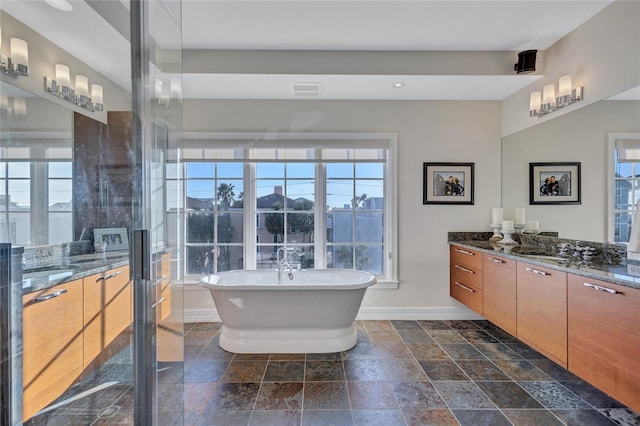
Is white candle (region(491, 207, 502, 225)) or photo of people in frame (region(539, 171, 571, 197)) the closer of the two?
photo of people in frame (region(539, 171, 571, 197))

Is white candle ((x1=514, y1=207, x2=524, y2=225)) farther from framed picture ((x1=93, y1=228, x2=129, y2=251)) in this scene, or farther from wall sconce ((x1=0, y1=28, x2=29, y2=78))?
wall sconce ((x1=0, y1=28, x2=29, y2=78))

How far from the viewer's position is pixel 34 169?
1306 mm

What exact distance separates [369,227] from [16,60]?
279cm

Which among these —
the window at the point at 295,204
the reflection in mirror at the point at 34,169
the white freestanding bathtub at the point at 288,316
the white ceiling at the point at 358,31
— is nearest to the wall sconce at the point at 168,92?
the white ceiling at the point at 358,31

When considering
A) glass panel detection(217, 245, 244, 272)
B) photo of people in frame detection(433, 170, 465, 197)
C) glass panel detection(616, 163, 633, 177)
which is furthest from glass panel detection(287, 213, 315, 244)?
glass panel detection(616, 163, 633, 177)

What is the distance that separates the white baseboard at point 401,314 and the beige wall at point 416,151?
0.01 metres

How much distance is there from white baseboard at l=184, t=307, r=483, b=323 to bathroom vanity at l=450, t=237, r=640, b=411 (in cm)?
42

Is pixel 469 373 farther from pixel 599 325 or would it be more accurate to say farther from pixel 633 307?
pixel 633 307

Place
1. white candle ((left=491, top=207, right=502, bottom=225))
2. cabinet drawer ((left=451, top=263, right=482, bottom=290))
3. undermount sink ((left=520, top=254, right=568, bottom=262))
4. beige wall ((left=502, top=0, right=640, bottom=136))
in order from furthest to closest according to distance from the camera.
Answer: white candle ((left=491, top=207, right=502, bottom=225)) → cabinet drawer ((left=451, top=263, right=482, bottom=290)) → undermount sink ((left=520, top=254, right=568, bottom=262)) → beige wall ((left=502, top=0, right=640, bottom=136))

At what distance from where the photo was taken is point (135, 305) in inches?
37.6

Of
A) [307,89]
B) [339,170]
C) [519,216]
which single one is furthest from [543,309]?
[307,89]

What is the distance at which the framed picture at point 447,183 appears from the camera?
3.09 meters

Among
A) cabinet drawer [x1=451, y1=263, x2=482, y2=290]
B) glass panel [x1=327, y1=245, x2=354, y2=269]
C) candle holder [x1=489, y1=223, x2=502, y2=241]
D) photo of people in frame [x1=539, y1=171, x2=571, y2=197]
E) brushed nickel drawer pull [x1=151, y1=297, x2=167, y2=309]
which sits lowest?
cabinet drawer [x1=451, y1=263, x2=482, y2=290]

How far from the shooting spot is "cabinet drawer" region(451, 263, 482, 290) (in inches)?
103
